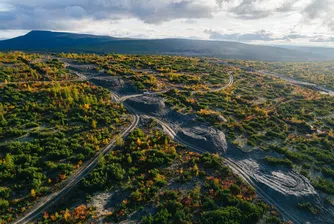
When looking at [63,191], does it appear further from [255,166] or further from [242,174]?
[255,166]

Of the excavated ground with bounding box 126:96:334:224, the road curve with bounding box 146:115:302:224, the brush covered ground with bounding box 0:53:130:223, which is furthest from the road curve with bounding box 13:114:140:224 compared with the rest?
the excavated ground with bounding box 126:96:334:224

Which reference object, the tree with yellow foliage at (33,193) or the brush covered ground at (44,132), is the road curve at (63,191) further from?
the tree with yellow foliage at (33,193)

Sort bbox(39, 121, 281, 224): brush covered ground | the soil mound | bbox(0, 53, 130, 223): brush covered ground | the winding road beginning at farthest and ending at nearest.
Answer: the soil mound < bbox(0, 53, 130, 223): brush covered ground < bbox(39, 121, 281, 224): brush covered ground < the winding road

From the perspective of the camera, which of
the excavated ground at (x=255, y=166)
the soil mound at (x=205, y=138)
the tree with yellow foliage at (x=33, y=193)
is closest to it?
the tree with yellow foliage at (x=33, y=193)

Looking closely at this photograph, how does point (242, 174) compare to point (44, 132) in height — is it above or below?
below

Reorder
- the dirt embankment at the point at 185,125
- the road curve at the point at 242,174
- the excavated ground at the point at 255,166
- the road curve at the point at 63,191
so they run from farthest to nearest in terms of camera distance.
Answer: the dirt embankment at the point at 185,125 → the excavated ground at the point at 255,166 → the road curve at the point at 242,174 → the road curve at the point at 63,191

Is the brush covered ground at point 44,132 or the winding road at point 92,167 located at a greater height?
the brush covered ground at point 44,132

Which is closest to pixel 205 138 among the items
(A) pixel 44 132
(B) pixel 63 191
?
(B) pixel 63 191

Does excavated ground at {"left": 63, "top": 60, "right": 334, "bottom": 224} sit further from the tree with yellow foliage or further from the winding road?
the tree with yellow foliage

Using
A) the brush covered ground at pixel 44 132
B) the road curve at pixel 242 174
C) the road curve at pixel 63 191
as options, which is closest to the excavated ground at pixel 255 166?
the road curve at pixel 242 174


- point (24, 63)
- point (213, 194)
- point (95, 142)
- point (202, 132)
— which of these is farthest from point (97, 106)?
point (24, 63)

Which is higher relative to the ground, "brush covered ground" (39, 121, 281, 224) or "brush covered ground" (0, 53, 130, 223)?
"brush covered ground" (0, 53, 130, 223)

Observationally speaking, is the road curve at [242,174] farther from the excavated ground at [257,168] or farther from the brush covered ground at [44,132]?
the brush covered ground at [44,132]

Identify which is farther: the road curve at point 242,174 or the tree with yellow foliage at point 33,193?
the road curve at point 242,174
